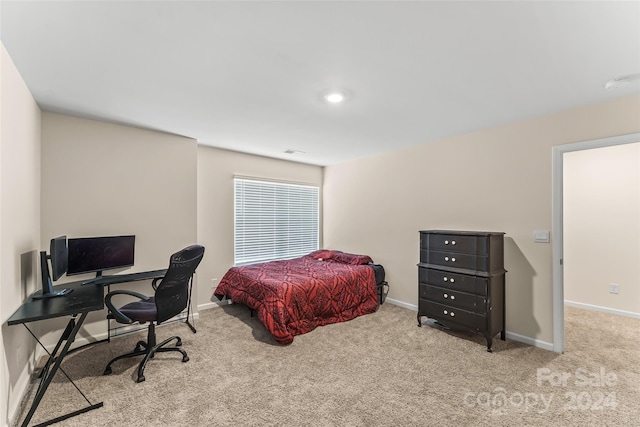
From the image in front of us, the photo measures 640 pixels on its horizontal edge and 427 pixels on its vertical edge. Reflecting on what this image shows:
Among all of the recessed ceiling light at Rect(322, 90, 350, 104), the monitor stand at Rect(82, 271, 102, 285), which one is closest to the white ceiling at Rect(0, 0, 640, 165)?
the recessed ceiling light at Rect(322, 90, 350, 104)

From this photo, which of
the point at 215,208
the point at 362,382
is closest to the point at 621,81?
the point at 362,382

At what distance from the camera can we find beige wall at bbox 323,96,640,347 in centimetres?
294

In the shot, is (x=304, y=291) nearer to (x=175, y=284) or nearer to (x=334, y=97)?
(x=175, y=284)

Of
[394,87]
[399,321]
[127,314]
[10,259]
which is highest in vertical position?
[394,87]

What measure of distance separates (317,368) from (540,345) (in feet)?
7.82

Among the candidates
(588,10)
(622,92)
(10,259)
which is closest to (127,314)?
(10,259)

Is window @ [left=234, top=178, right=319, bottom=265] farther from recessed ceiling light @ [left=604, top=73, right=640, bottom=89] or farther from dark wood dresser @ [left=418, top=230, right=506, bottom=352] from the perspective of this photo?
recessed ceiling light @ [left=604, top=73, right=640, bottom=89]

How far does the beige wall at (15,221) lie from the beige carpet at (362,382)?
0.31m

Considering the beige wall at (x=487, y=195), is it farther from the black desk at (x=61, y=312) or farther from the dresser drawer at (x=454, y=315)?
the black desk at (x=61, y=312)

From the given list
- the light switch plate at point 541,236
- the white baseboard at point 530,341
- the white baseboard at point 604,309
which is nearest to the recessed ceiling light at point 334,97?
the light switch plate at point 541,236

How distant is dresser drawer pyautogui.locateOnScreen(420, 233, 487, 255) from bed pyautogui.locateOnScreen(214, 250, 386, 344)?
3.47 feet

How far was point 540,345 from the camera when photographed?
9.76ft

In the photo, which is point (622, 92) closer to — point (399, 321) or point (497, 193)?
point (497, 193)

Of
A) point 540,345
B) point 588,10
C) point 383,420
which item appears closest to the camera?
point 588,10
